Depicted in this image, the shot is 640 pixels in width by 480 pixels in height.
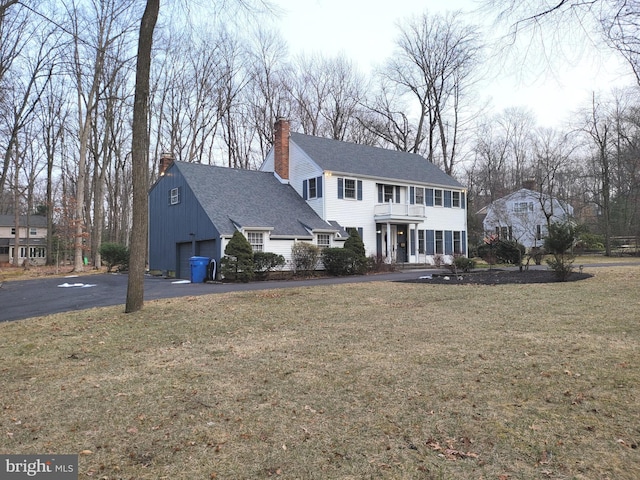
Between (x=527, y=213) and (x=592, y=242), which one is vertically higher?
(x=527, y=213)

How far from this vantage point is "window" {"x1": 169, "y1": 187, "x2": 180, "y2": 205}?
72.7ft

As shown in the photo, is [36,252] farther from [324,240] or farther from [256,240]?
[324,240]

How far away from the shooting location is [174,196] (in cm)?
2252

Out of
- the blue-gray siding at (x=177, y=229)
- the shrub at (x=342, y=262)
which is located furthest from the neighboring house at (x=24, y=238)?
the shrub at (x=342, y=262)

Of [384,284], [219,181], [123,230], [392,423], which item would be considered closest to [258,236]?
[219,181]

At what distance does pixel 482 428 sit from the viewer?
3568 mm

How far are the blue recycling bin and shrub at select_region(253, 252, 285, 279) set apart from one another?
7.05 feet

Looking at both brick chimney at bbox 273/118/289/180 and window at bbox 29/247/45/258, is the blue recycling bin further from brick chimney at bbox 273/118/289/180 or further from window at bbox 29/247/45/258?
window at bbox 29/247/45/258

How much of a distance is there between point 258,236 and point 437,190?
13545 millimetres

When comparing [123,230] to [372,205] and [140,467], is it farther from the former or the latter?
[140,467]

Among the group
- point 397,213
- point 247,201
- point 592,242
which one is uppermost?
point 247,201

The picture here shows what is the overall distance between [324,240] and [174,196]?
25.9ft

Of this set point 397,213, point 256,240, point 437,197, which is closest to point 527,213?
point 437,197

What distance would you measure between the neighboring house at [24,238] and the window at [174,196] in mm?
34646
